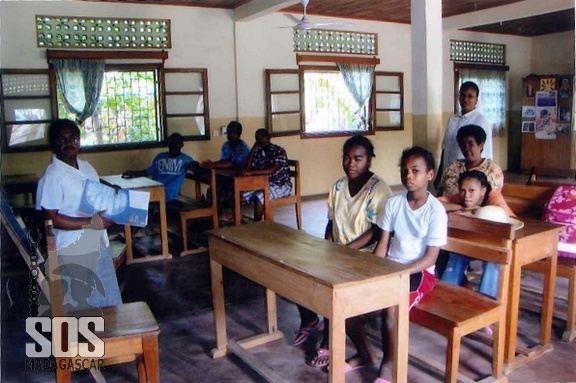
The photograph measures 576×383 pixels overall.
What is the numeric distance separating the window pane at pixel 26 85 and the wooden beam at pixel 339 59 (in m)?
3.25

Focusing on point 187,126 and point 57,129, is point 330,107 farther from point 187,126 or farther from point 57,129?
point 57,129

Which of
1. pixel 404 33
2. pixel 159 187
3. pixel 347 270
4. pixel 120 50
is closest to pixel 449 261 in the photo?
pixel 347 270

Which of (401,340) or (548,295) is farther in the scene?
(548,295)

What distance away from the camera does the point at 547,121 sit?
938 centimetres

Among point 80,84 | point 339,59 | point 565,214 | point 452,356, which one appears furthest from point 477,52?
point 452,356

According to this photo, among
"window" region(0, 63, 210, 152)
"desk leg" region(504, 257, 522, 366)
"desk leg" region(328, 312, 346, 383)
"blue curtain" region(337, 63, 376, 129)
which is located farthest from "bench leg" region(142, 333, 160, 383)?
"blue curtain" region(337, 63, 376, 129)

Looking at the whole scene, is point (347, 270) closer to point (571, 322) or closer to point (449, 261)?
point (449, 261)

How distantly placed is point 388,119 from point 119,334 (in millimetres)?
7135

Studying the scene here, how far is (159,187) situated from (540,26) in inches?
294

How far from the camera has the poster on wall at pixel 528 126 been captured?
9.55 meters

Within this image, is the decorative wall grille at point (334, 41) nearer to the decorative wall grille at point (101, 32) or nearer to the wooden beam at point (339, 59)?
the wooden beam at point (339, 59)

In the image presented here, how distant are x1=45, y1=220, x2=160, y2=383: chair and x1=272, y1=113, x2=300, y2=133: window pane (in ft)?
17.9

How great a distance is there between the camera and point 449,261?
3.08m

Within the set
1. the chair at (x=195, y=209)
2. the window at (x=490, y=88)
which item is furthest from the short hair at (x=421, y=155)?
the window at (x=490, y=88)
